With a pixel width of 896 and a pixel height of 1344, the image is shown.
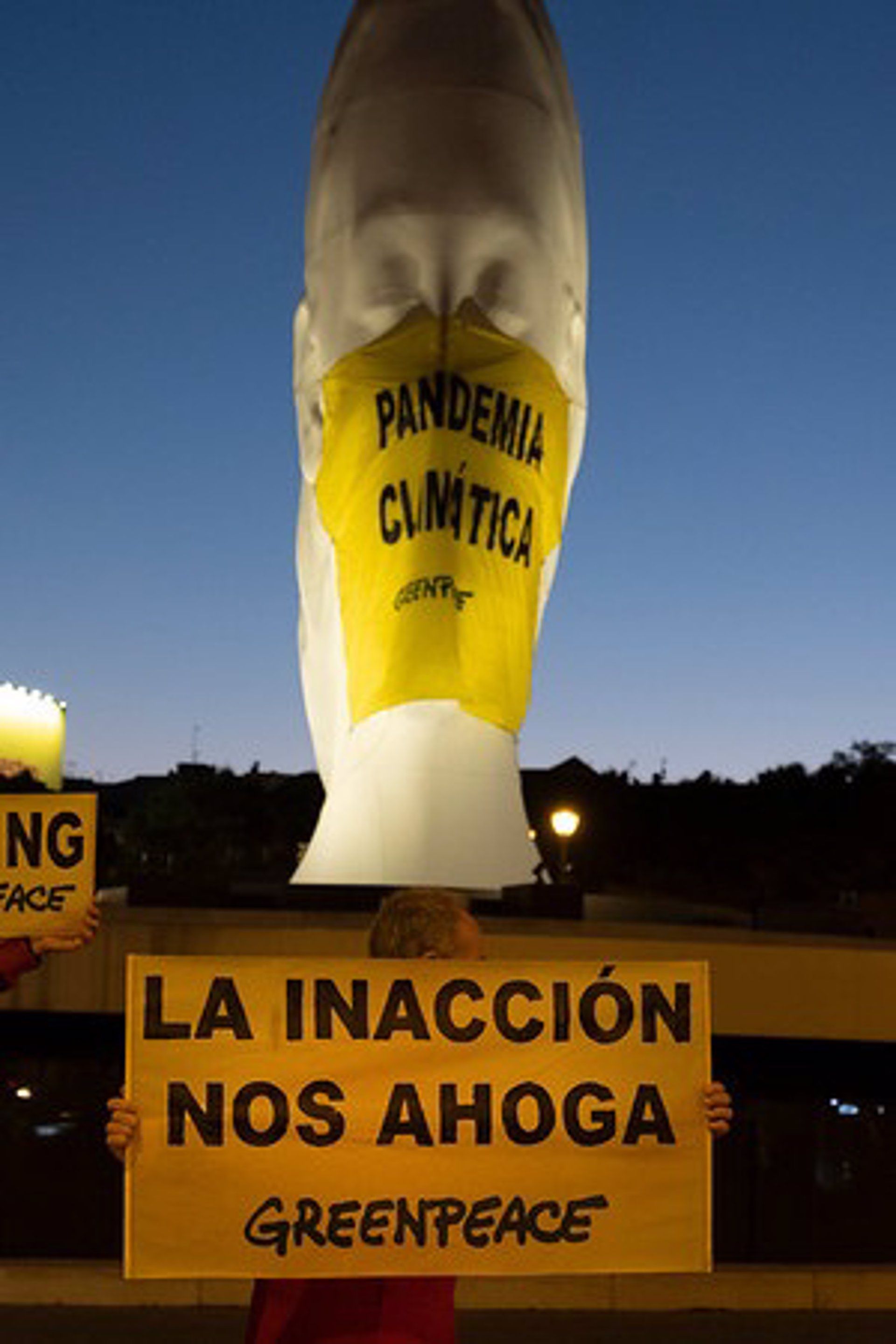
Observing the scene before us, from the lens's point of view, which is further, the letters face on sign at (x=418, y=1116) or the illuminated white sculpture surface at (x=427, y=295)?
the illuminated white sculpture surface at (x=427, y=295)

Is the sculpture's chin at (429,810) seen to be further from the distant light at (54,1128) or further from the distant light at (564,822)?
the distant light at (54,1128)

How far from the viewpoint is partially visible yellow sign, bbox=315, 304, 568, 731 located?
18891mm

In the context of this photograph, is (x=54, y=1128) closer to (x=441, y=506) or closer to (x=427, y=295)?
(x=441, y=506)

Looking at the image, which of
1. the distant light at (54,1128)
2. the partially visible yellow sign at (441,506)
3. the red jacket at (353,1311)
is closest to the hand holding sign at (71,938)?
the red jacket at (353,1311)

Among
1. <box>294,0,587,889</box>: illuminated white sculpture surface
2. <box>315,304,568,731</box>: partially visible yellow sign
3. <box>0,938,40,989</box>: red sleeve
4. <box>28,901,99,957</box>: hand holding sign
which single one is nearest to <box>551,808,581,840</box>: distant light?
<box>294,0,587,889</box>: illuminated white sculpture surface

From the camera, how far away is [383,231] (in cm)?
1975

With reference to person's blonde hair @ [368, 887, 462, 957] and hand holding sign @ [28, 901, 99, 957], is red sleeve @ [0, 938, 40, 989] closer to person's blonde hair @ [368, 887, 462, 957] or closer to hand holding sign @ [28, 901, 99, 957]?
hand holding sign @ [28, 901, 99, 957]

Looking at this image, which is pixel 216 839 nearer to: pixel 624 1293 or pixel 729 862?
pixel 729 862

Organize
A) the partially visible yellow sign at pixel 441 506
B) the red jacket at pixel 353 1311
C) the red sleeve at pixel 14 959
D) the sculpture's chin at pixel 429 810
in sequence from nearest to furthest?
1. the red jacket at pixel 353 1311
2. the red sleeve at pixel 14 959
3. the sculpture's chin at pixel 429 810
4. the partially visible yellow sign at pixel 441 506

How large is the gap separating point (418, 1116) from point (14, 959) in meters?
1.24

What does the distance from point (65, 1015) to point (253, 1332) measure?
30.7ft

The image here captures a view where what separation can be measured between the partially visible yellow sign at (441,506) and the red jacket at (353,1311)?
1450 cm

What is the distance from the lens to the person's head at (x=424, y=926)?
14.2 ft

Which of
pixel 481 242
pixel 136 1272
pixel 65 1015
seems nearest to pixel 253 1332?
pixel 136 1272
